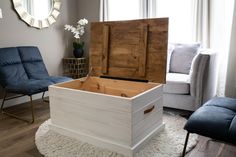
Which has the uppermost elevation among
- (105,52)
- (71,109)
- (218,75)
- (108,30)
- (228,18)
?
(228,18)

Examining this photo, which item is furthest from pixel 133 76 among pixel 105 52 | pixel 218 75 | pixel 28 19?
pixel 28 19

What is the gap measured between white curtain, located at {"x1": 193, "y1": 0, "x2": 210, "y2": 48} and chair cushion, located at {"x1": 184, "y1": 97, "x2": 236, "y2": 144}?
167cm

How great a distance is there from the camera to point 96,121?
2.10 m

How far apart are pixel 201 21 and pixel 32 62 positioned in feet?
8.24

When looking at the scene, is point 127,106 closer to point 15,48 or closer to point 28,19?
point 15,48

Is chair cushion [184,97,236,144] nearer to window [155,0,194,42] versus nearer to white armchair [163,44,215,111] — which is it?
white armchair [163,44,215,111]

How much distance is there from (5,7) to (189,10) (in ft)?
8.69

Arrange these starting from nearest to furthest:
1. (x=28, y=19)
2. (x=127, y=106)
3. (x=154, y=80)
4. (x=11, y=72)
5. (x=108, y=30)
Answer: (x=127, y=106) → (x=154, y=80) → (x=108, y=30) → (x=11, y=72) → (x=28, y=19)

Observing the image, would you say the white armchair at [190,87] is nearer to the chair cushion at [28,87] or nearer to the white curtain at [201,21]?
the white curtain at [201,21]

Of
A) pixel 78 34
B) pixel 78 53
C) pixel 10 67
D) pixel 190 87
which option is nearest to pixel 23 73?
pixel 10 67

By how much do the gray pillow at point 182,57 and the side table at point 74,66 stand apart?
1.63m

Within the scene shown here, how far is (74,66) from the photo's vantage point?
13.7 ft

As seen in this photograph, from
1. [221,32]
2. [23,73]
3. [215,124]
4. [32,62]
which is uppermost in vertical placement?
[221,32]

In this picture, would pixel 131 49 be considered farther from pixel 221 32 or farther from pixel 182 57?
pixel 221 32
